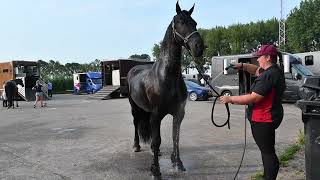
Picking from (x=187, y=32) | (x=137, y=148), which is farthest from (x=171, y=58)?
(x=137, y=148)

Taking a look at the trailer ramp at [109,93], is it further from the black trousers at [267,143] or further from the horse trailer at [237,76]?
the black trousers at [267,143]

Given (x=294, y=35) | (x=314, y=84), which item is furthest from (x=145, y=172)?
(x=294, y=35)

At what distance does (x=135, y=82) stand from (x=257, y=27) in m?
62.3

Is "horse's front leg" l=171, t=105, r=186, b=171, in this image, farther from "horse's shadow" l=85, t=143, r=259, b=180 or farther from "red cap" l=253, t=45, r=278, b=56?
"red cap" l=253, t=45, r=278, b=56

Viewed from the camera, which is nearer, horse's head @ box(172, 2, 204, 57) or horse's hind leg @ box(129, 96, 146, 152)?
horse's head @ box(172, 2, 204, 57)

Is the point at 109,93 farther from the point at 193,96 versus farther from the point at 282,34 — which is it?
the point at 282,34

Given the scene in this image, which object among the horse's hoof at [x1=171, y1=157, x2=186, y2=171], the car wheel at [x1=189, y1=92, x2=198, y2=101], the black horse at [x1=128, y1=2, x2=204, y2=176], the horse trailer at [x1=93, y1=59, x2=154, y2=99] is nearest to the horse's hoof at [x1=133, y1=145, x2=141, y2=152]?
the black horse at [x1=128, y1=2, x2=204, y2=176]

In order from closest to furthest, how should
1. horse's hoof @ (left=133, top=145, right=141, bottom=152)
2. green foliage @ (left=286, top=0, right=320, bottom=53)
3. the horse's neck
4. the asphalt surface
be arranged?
the horse's neck
the asphalt surface
horse's hoof @ (left=133, top=145, right=141, bottom=152)
green foliage @ (left=286, top=0, right=320, bottom=53)

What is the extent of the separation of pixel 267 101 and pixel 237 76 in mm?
19593

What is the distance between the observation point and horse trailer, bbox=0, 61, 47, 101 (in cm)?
3444

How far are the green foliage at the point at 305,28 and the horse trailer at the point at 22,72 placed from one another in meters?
29.2

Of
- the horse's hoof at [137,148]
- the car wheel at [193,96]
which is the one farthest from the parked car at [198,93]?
the horse's hoof at [137,148]

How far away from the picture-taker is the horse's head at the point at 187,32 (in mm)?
6109

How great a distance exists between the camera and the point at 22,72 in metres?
37.3
